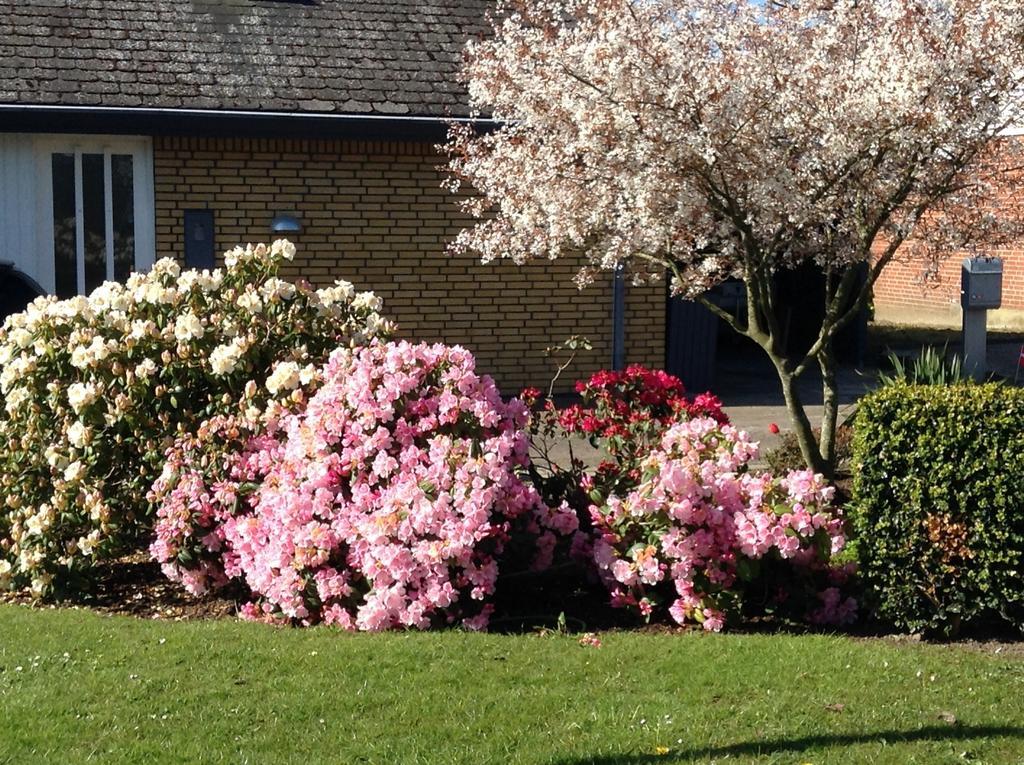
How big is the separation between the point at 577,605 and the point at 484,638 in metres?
0.88

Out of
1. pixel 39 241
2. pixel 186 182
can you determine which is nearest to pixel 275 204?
pixel 186 182

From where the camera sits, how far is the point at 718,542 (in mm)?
6812

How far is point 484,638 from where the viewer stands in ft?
21.5

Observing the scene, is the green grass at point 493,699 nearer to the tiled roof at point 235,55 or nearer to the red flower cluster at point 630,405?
the red flower cluster at point 630,405

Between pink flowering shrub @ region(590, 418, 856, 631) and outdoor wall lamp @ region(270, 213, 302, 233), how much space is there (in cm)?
854

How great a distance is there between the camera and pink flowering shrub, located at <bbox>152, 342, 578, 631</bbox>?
675cm

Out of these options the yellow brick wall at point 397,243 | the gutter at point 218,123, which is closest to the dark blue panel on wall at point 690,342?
the yellow brick wall at point 397,243

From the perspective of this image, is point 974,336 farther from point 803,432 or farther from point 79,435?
point 79,435

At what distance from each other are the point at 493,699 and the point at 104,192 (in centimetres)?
1038

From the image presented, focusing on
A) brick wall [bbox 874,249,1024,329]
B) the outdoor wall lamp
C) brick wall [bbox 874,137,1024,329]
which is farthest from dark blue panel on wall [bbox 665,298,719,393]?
brick wall [bbox 874,249,1024,329]

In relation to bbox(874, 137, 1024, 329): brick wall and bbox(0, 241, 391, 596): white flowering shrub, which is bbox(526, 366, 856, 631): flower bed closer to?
bbox(0, 241, 391, 596): white flowering shrub

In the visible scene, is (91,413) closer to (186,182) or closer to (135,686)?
(135,686)

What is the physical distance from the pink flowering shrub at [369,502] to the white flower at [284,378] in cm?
15

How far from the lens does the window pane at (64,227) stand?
47.8 ft
